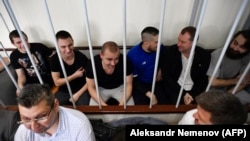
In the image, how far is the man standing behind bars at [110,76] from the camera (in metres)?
1.50

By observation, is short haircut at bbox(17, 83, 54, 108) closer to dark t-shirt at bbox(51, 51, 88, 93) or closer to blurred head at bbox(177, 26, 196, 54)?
dark t-shirt at bbox(51, 51, 88, 93)

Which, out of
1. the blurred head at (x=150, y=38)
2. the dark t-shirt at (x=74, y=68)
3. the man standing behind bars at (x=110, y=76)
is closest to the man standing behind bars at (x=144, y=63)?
the blurred head at (x=150, y=38)

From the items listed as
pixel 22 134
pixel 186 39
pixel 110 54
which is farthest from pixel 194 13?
pixel 22 134

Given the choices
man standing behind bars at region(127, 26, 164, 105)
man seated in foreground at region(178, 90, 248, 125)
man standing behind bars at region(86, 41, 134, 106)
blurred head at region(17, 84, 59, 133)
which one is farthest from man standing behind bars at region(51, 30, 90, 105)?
man seated in foreground at region(178, 90, 248, 125)

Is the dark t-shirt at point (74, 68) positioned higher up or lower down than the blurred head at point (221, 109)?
lower down

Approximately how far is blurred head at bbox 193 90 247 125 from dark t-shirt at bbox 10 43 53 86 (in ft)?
5.40

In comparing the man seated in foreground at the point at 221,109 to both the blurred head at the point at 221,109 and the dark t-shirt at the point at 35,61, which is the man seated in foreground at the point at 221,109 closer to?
the blurred head at the point at 221,109

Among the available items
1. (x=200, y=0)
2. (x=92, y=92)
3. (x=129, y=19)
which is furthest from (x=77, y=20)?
(x=200, y=0)

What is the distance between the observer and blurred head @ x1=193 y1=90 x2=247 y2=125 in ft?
2.75

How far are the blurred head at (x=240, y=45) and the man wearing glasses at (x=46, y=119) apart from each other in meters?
1.35

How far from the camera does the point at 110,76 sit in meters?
1.66

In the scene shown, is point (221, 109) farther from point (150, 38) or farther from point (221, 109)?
point (150, 38)

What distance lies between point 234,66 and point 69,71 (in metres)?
1.50

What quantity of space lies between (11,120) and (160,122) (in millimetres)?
1014
